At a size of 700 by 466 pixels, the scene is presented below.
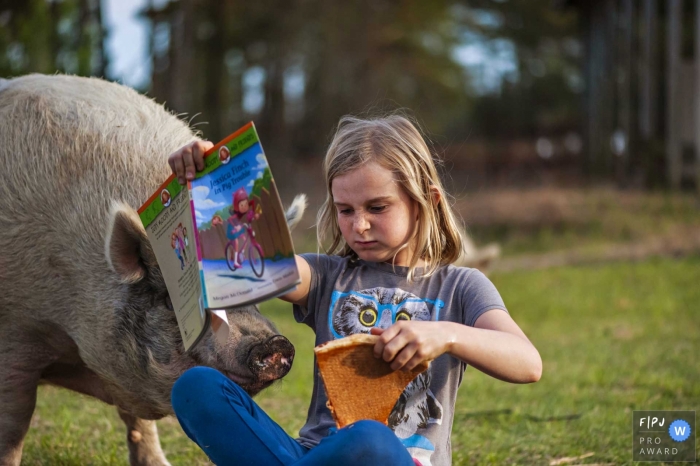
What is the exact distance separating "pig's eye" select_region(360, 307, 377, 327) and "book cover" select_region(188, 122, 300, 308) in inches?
17.3

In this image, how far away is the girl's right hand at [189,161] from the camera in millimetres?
2365

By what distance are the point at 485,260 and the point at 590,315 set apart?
4.24ft

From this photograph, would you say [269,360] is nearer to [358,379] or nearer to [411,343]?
[358,379]

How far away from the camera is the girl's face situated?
239 centimetres

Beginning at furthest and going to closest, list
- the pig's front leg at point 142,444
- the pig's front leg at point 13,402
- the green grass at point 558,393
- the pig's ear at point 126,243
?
1. the green grass at point 558,393
2. the pig's front leg at point 142,444
3. the pig's front leg at point 13,402
4. the pig's ear at point 126,243

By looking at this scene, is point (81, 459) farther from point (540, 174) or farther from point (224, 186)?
point (540, 174)

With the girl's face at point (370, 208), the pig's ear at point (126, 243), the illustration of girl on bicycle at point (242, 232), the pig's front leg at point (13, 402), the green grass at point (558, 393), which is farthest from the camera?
the green grass at point (558, 393)

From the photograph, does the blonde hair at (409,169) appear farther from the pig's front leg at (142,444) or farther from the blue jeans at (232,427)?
the pig's front leg at (142,444)

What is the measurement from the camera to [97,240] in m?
3.07

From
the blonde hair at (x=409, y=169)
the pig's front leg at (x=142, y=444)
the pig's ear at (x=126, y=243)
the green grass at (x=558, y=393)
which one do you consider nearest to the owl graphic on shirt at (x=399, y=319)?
the blonde hair at (x=409, y=169)

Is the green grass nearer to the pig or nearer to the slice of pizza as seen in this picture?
the pig

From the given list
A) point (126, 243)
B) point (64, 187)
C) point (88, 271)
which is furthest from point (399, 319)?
point (64, 187)

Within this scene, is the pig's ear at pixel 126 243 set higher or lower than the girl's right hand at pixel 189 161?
lower

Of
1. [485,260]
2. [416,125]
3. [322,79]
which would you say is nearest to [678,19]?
[485,260]
